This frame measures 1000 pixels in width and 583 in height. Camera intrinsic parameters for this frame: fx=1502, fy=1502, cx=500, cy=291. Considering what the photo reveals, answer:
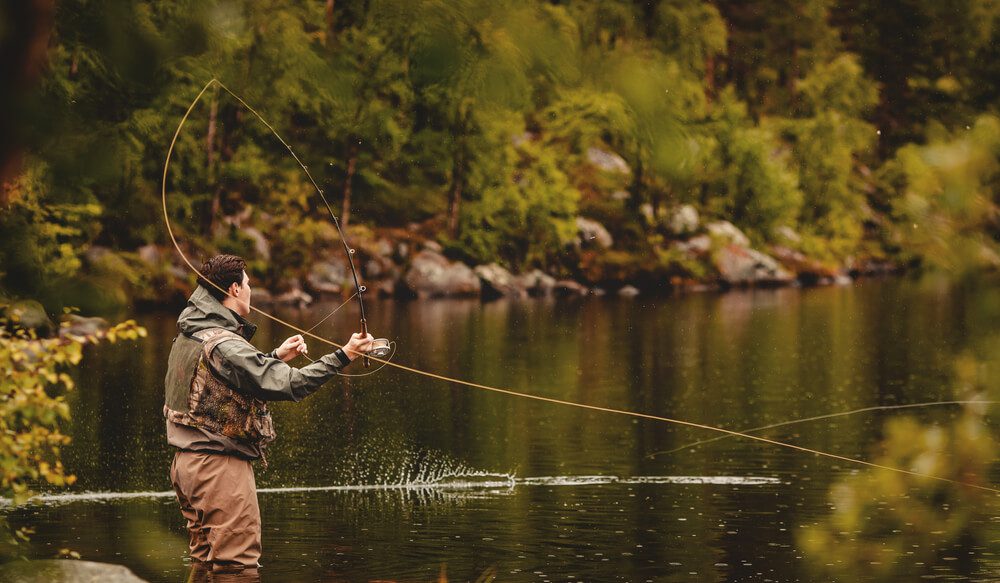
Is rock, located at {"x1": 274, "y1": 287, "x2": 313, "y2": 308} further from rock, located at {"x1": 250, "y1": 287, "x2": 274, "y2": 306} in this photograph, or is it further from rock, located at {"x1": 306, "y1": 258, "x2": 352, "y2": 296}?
rock, located at {"x1": 306, "y1": 258, "x2": 352, "y2": 296}

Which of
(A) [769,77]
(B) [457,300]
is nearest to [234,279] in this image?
(B) [457,300]

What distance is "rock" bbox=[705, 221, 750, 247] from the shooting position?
57656 millimetres

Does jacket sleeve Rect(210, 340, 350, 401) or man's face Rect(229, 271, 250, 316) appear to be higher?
man's face Rect(229, 271, 250, 316)

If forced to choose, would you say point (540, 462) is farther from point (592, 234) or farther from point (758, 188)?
point (758, 188)

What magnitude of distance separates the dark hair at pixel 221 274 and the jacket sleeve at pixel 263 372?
325mm

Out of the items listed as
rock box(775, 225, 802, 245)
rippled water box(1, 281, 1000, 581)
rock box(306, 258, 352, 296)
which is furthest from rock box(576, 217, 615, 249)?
rippled water box(1, 281, 1000, 581)

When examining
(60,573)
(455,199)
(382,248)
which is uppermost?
(455,199)

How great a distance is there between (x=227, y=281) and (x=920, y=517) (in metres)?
7.87

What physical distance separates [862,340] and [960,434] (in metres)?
30.7

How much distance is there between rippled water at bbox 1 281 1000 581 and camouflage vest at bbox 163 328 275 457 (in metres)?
3.15

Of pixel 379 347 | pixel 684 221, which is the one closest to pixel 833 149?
A: pixel 684 221

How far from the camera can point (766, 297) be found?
169 ft

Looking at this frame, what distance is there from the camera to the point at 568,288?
178 feet

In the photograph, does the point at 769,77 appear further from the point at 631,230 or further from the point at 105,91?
the point at 105,91
